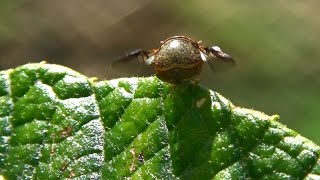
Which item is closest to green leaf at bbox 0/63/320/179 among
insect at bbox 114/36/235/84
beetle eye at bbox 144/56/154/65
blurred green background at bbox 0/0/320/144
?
insect at bbox 114/36/235/84

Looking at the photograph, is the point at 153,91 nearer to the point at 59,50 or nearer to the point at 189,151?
the point at 189,151

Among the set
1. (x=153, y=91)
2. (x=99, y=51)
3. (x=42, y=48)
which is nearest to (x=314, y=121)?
(x=99, y=51)

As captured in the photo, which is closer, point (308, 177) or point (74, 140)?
point (308, 177)

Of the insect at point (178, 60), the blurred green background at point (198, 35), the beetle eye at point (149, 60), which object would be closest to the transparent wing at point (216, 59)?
the insect at point (178, 60)

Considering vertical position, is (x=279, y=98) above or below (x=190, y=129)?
above

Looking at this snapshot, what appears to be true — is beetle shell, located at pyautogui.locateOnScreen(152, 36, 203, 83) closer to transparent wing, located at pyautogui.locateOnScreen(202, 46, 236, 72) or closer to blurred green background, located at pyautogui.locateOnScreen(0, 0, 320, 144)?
transparent wing, located at pyautogui.locateOnScreen(202, 46, 236, 72)

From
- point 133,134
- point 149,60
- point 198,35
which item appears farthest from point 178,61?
point 198,35

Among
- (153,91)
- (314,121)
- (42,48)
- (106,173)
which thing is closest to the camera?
(106,173)
